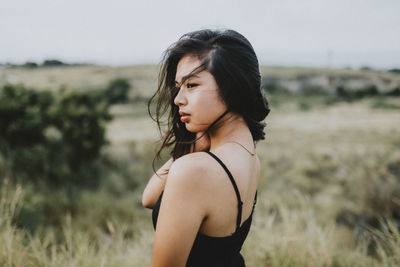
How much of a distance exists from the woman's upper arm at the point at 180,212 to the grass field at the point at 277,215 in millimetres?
782

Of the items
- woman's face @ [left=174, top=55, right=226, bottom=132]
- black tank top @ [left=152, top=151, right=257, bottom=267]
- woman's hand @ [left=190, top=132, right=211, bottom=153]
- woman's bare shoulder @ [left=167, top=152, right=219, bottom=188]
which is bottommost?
black tank top @ [left=152, top=151, right=257, bottom=267]

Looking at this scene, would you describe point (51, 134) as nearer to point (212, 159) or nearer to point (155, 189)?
point (155, 189)

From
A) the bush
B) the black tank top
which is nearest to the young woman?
the black tank top

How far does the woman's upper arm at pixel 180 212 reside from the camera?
102 centimetres

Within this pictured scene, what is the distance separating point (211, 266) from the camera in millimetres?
1236

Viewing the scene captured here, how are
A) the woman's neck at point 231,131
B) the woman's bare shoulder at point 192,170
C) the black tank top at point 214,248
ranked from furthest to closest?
the woman's neck at point 231,131
the black tank top at point 214,248
the woman's bare shoulder at point 192,170

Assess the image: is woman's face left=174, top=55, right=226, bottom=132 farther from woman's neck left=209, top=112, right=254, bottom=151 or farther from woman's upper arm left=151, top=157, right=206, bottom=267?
woman's upper arm left=151, top=157, right=206, bottom=267


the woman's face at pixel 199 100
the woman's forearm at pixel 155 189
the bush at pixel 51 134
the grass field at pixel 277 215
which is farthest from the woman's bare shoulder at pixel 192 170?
the bush at pixel 51 134

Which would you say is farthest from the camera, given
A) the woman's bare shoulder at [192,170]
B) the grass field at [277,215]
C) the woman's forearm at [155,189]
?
the grass field at [277,215]

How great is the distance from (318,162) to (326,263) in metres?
8.59

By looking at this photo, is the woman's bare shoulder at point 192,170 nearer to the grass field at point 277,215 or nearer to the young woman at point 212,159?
the young woman at point 212,159

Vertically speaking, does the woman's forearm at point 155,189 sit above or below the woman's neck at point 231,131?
below

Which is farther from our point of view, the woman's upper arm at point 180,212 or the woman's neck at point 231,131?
the woman's neck at point 231,131

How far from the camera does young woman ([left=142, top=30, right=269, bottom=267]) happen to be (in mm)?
1041
